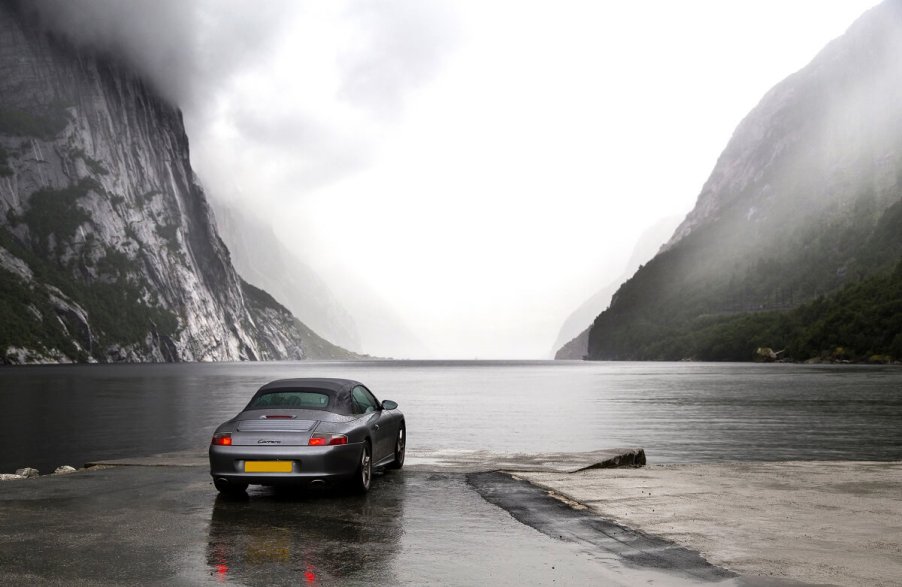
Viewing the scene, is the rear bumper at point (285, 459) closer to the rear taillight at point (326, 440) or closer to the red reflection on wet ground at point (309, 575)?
the rear taillight at point (326, 440)

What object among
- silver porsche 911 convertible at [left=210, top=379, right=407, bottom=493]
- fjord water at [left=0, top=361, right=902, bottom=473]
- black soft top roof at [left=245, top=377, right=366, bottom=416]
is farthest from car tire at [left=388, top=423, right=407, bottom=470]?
fjord water at [left=0, top=361, right=902, bottom=473]

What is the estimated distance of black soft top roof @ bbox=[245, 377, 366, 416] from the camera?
14227 millimetres

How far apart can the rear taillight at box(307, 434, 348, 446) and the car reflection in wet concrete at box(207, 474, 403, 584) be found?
990 millimetres

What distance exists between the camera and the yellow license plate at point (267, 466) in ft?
42.1

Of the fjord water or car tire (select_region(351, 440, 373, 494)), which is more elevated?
car tire (select_region(351, 440, 373, 494))

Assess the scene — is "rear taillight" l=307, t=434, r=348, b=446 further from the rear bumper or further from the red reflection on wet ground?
the red reflection on wet ground

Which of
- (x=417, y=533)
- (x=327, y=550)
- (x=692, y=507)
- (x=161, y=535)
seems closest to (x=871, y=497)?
(x=692, y=507)

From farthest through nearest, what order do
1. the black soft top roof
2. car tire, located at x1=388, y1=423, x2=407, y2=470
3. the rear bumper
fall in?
1. car tire, located at x1=388, y1=423, x2=407, y2=470
2. the black soft top roof
3. the rear bumper

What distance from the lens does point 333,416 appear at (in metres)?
13.7

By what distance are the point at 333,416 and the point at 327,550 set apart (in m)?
4.46

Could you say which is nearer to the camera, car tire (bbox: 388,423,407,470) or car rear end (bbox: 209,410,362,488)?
car rear end (bbox: 209,410,362,488)

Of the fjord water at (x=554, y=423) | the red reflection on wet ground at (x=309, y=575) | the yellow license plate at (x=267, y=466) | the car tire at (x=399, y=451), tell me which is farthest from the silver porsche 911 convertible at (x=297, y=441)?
the fjord water at (x=554, y=423)

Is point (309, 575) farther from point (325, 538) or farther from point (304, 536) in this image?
point (304, 536)

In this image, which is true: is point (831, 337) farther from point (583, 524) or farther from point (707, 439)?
point (583, 524)
